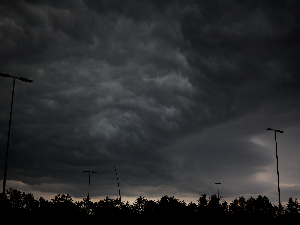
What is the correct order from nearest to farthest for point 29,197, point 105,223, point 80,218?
point 105,223, point 80,218, point 29,197

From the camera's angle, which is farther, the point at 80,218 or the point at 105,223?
the point at 80,218

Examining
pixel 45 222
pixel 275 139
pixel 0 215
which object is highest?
pixel 275 139

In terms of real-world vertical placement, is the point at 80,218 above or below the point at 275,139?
below

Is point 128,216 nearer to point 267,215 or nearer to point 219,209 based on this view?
point 219,209

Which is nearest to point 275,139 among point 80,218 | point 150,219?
point 150,219

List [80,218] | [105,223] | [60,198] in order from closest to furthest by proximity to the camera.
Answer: [105,223], [80,218], [60,198]

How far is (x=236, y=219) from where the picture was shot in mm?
65125

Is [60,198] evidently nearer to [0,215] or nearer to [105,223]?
[105,223]

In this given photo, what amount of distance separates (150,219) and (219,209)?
17578mm

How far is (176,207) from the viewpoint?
72.5 meters

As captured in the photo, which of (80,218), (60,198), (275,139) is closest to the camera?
(275,139)

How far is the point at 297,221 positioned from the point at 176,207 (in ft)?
96.5

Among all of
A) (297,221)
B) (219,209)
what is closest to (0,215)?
(297,221)

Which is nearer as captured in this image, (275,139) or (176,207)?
(275,139)
